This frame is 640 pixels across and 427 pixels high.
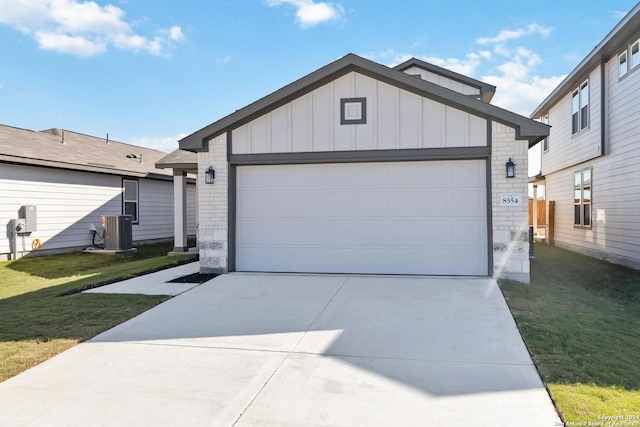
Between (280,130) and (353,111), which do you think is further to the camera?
(280,130)

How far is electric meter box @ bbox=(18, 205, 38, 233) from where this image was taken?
11.8m

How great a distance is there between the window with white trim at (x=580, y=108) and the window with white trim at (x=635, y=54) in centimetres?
301

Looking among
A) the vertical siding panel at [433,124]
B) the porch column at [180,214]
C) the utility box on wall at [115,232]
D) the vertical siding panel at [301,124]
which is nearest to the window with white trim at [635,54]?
the vertical siding panel at [433,124]

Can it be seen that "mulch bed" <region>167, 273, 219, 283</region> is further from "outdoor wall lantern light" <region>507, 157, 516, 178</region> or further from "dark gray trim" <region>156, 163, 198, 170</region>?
"outdoor wall lantern light" <region>507, 157, 516, 178</region>

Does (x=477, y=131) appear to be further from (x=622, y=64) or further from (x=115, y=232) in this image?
(x=115, y=232)

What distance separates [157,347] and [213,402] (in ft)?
5.21

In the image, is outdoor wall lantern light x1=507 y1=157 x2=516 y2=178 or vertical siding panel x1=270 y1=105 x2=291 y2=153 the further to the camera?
vertical siding panel x1=270 y1=105 x2=291 y2=153

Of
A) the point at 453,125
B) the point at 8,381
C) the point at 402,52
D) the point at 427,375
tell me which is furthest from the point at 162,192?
the point at 427,375

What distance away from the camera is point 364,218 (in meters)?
8.73

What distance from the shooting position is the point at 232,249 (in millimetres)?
9133

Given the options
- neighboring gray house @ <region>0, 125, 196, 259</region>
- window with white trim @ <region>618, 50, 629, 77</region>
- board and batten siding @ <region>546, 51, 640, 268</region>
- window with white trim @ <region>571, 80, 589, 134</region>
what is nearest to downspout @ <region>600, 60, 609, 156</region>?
board and batten siding @ <region>546, 51, 640, 268</region>

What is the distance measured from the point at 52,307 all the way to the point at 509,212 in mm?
7714

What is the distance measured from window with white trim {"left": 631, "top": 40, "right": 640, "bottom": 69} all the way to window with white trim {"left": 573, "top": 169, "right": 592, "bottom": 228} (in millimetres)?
3901

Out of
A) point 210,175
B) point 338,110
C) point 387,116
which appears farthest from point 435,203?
point 210,175
